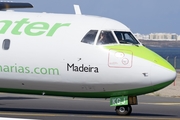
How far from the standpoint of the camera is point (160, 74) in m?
20.8

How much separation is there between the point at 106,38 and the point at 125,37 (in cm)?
60

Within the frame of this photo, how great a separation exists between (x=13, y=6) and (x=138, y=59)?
56.5ft

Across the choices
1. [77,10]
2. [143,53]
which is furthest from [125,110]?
[77,10]

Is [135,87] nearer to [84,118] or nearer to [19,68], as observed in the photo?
[84,118]

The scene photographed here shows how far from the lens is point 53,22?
2191 cm

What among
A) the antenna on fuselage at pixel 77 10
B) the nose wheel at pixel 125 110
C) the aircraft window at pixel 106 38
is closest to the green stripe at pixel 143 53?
the aircraft window at pixel 106 38

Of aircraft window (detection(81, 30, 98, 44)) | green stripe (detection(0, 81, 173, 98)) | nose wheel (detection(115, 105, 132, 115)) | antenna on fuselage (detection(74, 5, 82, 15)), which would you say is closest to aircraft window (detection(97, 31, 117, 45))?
aircraft window (detection(81, 30, 98, 44))

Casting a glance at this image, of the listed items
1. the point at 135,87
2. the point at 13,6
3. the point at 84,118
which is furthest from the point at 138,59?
the point at 13,6

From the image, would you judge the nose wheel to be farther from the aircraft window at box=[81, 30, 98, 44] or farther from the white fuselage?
the aircraft window at box=[81, 30, 98, 44]

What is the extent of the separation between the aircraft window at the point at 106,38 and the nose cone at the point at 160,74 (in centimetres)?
142

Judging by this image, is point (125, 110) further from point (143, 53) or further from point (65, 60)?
point (65, 60)

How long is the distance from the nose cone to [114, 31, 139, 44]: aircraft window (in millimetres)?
1056

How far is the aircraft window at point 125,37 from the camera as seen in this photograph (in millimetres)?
21516

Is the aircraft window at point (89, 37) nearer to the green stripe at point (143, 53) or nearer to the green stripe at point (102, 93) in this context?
the green stripe at point (143, 53)
